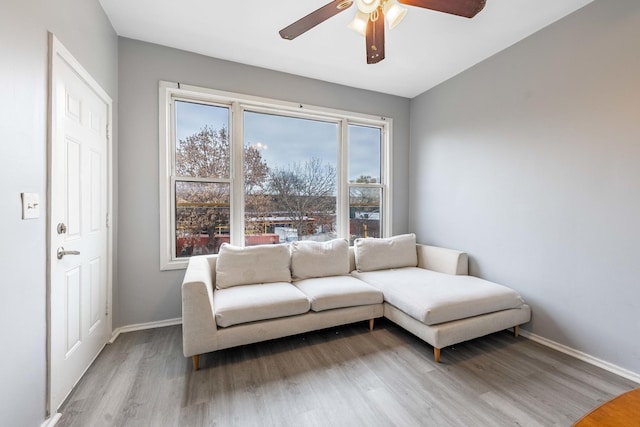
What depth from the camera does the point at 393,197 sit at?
383cm

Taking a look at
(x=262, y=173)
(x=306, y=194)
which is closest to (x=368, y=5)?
(x=262, y=173)

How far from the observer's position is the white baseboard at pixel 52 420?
→ 4.64 feet

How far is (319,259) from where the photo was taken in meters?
2.91

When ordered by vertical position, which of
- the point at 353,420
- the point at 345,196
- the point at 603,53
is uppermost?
the point at 603,53

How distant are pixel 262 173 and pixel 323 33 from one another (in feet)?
5.14

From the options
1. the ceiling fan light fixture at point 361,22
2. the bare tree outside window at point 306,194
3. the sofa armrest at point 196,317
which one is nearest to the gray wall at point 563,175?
the bare tree outside window at point 306,194

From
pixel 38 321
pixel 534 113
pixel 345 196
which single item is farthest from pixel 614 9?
pixel 38 321

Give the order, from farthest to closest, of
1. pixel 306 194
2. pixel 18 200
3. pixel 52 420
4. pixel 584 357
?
pixel 306 194 → pixel 584 357 → pixel 52 420 → pixel 18 200

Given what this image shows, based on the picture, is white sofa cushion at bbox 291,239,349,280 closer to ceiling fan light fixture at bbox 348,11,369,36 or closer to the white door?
the white door

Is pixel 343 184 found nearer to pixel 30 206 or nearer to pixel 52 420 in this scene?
pixel 30 206

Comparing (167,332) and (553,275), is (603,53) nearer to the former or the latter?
(553,275)

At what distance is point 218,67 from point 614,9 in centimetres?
338

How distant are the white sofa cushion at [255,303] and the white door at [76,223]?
0.88 m

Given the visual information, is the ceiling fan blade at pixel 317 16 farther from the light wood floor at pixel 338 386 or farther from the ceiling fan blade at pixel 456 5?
the light wood floor at pixel 338 386
